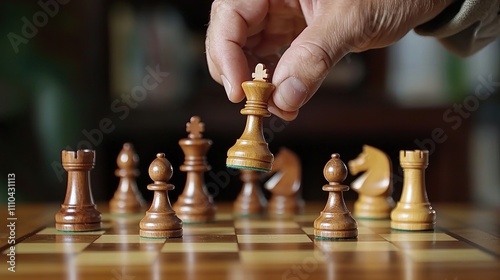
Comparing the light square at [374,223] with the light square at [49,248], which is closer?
the light square at [49,248]

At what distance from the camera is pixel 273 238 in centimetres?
148

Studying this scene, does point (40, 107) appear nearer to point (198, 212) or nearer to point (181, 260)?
point (198, 212)

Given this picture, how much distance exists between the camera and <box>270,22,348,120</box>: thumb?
1506mm

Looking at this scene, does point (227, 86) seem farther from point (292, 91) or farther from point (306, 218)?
point (306, 218)

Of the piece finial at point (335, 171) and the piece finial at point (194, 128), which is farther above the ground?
the piece finial at point (194, 128)

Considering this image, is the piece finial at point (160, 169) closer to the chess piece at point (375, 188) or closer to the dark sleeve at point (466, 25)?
the chess piece at point (375, 188)

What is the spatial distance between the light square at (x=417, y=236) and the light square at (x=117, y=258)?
0.55 m

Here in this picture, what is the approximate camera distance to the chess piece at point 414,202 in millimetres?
1607

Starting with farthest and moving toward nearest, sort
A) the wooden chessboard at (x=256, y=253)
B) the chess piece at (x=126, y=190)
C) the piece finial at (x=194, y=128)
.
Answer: the chess piece at (x=126, y=190)
the piece finial at (x=194, y=128)
the wooden chessboard at (x=256, y=253)

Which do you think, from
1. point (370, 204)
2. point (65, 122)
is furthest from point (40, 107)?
point (370, 204)

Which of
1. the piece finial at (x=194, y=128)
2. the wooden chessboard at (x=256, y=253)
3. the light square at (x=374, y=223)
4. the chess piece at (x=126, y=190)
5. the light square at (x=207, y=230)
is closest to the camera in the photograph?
the wooden chessboard at (x=256, y=253)

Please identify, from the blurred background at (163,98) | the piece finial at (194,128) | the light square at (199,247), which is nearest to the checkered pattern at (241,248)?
the light square at (199,247)

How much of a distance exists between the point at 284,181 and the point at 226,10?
0.60m

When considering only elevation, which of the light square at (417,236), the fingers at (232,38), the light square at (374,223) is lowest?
the light square at (417,236)
